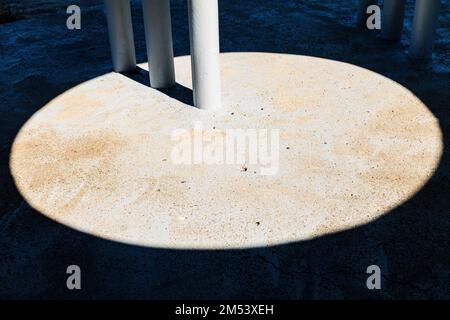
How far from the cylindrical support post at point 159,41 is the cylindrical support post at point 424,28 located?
5.79 m

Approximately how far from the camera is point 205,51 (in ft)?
32.7

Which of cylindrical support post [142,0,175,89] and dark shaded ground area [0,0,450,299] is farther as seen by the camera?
cylindrical support post [142,0,175,89]

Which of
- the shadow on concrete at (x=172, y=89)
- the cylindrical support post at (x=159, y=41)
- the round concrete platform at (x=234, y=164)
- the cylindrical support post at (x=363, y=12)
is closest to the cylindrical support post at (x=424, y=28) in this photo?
the round concrete platform at (x=234, y=164)

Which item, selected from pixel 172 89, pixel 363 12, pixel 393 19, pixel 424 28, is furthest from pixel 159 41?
pixel 363 12

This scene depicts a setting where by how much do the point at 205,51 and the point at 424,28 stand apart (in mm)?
5504

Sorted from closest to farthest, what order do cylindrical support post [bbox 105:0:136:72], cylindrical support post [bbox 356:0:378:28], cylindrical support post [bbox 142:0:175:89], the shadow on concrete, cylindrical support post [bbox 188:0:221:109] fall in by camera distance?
1. cylindrical support post [bbox 188:0:221:109]
2. cylindrical support post [bbox 142:0:175:89]
3. the shadow on concrete
4. cylindrical support post [bbox 105:0:136:72]
5. cylindrical support post [bbox 356:0:378:28]

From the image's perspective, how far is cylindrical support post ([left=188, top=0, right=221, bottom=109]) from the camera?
31.4ft

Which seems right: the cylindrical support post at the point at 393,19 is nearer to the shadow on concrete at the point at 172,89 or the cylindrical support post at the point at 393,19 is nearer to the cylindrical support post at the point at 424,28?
the cylindrical support post at the point at 424,28

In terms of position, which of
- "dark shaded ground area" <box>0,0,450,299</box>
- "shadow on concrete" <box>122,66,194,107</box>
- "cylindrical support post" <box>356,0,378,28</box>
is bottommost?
"dark shaded ground area" <box>0,0,450,299</box>

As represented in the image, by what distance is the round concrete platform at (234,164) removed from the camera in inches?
291

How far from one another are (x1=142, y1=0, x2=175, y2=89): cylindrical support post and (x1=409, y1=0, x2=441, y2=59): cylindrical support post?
228 inches

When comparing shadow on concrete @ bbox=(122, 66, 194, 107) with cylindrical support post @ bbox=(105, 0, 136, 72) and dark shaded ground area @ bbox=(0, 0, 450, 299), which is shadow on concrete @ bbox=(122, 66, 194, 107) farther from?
dark shaded ground area @ bbox=(0, 0, 450, 299)

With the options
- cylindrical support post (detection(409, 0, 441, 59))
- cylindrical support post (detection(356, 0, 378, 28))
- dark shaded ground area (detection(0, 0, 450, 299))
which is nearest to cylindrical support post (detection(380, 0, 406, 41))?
cylindrical support post (detection(356, 0, 378, 28))

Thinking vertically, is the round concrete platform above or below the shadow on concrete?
below
